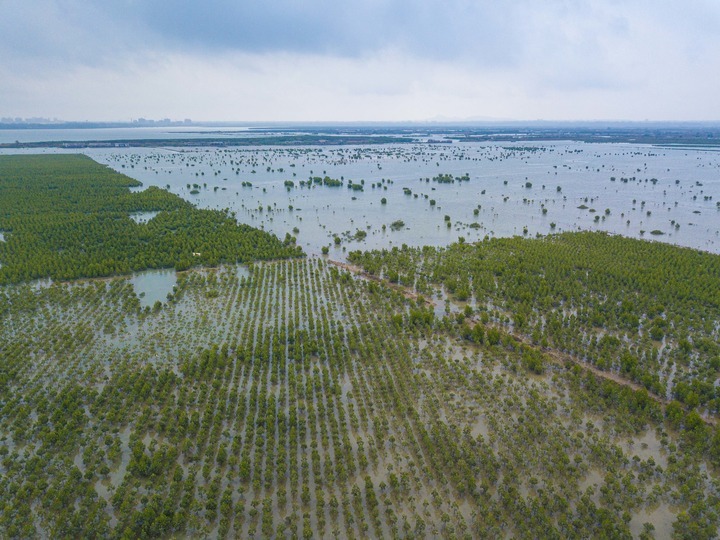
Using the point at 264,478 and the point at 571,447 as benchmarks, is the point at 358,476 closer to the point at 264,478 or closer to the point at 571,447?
the point at 264,478

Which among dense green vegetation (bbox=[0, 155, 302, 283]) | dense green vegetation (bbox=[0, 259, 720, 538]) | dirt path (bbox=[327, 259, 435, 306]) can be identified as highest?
dense green vegetation (bbox=[0, 155, 302, 283])

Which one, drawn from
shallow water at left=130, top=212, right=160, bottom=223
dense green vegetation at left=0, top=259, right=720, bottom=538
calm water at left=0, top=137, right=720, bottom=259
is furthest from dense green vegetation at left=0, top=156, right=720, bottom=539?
shallow water at left=130, top=212, right=160, bottom=223

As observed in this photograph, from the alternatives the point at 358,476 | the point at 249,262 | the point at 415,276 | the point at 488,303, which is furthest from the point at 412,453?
the point at 249,262

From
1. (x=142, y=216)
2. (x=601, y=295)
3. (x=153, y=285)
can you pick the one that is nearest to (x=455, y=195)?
(x=601, y=295)

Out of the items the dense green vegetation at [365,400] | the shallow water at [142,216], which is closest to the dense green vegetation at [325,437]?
the dense green vegetation at [365,400]

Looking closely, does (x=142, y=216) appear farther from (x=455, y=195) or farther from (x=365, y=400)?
(x=365, y=400)

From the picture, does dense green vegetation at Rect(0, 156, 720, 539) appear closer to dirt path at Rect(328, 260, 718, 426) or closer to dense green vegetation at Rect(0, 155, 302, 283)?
dirt path at Rect(328, 260, 718, 426)
